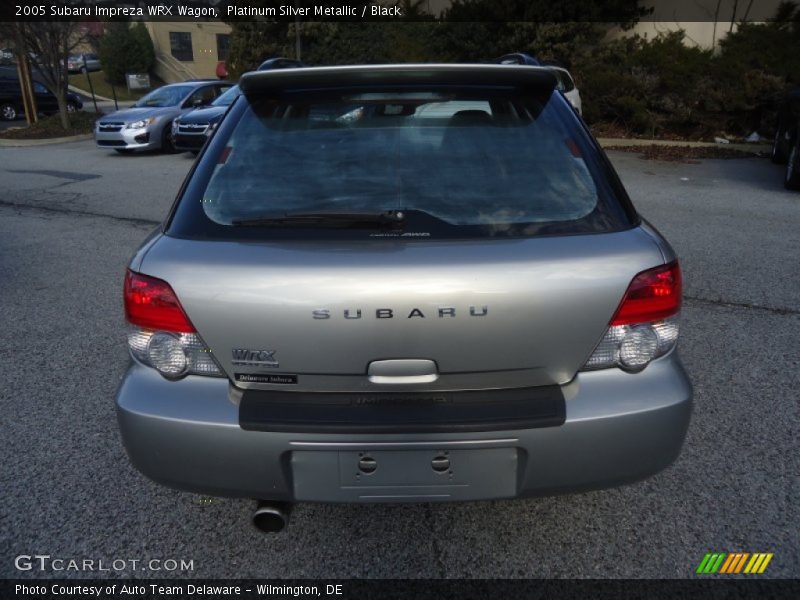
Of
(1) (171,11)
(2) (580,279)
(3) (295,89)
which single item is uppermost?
(3) (295,89)

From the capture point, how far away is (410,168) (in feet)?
7.20

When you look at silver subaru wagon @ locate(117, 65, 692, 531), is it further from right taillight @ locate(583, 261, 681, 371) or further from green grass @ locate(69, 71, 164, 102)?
green grass @ locate(69, 71, 164, 102)

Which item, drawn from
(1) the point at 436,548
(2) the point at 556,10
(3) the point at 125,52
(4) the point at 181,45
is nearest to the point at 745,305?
(1) the point at 436,548

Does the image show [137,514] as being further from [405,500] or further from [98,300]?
[98,300]

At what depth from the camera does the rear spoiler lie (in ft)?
7.34

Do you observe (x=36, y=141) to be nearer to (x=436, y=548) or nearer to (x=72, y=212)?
(x=72, y=212)

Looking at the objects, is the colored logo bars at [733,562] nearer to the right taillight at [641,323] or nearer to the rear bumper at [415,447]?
the rear bumper at [415,447]

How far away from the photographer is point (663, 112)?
14.7m

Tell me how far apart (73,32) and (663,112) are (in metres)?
15.6

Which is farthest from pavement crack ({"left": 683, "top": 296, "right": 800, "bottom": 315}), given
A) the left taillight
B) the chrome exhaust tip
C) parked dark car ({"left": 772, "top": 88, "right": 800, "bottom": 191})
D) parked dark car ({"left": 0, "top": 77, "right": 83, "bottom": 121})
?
parked dark car ({"left": 0, "top": 77, "right": 83, "bottom": 121})

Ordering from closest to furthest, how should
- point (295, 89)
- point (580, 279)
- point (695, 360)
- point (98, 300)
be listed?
point (580, 279) → point (295, 89) → point (695, 360) → point (98, 300)

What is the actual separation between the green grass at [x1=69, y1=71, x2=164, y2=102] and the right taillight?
40.3 meters

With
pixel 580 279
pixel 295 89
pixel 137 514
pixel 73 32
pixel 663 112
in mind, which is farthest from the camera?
pixel 73 32

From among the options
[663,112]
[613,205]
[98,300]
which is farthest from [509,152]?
[663,112]
